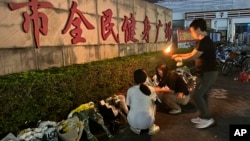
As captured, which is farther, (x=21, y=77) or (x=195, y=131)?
(x=195, y=131)

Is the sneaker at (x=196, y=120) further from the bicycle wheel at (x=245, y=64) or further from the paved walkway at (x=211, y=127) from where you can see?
the bicycle wheel at (x=245, y=64)

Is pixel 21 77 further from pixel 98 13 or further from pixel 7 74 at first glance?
pixel 98 13

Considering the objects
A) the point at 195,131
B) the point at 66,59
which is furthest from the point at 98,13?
the point at 195,131

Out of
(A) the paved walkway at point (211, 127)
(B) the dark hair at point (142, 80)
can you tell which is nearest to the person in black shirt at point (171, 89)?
(A) the paved walkway at point (211, 127)

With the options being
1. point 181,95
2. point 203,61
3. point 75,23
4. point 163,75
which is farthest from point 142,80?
point 75,23

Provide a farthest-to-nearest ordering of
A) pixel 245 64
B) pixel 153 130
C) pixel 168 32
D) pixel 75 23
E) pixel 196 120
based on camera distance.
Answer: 1. pixel 168 32
2. pixel 245 64
3. pixel 75 23
4. pixel 196 120
5. pixel 153 130

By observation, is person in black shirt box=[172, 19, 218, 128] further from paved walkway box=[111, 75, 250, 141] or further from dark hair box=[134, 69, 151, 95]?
dark hair box=[134, 69, 151, 95]

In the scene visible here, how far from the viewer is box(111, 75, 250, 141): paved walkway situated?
16.1 ft

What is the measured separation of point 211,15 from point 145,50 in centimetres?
2065

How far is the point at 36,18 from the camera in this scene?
5219 mm

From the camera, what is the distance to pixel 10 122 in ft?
13.2

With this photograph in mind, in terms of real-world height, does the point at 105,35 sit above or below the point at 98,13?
below

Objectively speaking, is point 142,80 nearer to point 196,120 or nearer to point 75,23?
point 196,120

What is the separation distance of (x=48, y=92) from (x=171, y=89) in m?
2.94
